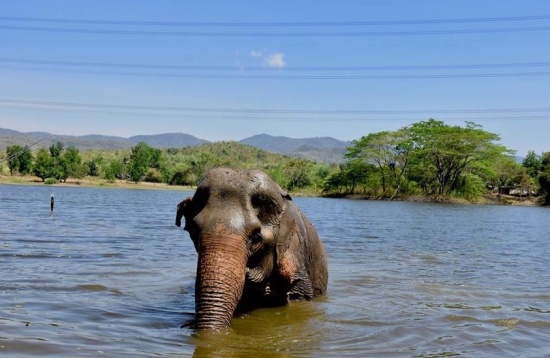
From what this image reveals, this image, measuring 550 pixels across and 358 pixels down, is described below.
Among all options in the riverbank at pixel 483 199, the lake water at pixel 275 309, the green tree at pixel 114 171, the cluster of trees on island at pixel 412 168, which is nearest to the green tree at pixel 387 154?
the cluster of trees on island at pixel 412 168

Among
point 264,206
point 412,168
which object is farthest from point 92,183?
point 264,206

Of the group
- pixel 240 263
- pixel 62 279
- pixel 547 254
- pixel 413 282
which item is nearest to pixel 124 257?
pixel 62 279

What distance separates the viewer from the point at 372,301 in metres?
11.1

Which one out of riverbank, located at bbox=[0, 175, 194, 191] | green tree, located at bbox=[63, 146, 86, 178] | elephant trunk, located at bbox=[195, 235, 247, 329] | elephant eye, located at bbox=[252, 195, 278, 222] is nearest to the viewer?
elephant trunk, located at bbox=[195, 235, 247, 329]

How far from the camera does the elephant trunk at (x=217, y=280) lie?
271 inches

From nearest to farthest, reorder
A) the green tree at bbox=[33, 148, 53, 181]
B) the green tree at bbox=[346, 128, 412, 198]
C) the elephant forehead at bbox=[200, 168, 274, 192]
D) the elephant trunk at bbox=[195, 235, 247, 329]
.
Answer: the elephant trunk at bbox=[195, 235, 247, 329]
the elephant forehead at bbox=[200, 168, 274, 192]
the green tree at bbox=[346, 128, 412, 198]
the green tree at bbox=[33, 148, 53, 181]

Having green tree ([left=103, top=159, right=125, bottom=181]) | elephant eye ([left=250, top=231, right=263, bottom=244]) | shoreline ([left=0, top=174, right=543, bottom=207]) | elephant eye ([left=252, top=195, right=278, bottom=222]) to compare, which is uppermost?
green tree ([left=103, top=159, right=125, bottom=181])

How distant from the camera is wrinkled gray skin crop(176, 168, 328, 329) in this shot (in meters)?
6.93

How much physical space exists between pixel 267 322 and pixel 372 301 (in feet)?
10.3

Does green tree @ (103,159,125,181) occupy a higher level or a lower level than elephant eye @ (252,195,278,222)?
higher

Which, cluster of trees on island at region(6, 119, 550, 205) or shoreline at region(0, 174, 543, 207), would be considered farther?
shoreline at region(0, 174, 543, 207)

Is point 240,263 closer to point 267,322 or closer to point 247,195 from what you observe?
point 247,195

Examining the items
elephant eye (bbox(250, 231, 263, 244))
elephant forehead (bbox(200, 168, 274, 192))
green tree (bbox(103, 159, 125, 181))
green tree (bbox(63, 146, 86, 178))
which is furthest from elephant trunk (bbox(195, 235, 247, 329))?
green tree (bbox(103, 159, 125, 181))

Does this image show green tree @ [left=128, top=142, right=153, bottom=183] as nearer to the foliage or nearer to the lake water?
the foliage
